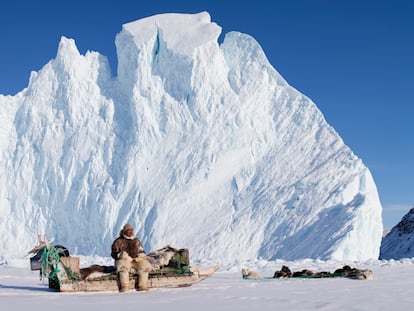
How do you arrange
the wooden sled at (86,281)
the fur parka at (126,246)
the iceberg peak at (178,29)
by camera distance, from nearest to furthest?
the fur parka at (126,246) → the wooden sled at (86,281) → the iceberg peak at (178,29)

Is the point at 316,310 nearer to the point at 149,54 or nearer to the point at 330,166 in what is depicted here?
the point at 330,166

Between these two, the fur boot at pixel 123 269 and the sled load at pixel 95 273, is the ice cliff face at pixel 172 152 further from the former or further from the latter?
the fur boot at pixel 123 269

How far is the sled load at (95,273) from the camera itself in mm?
9797

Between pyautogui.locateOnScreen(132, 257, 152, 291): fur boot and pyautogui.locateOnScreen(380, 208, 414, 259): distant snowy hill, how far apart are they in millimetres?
49092

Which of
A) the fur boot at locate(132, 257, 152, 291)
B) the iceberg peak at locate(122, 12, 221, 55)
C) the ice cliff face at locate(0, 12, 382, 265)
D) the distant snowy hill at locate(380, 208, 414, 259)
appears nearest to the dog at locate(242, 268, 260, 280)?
the fur boot at locate(132, 257, 152, 291)

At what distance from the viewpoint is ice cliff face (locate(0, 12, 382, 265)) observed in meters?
31.0

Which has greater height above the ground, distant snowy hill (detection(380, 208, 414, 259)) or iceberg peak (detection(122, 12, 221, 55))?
iceberg peak (detection(122, 12, 221, 55))

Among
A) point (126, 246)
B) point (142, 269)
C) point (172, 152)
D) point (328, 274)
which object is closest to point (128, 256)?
point (126, 246)

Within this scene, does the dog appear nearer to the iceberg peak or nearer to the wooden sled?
the wooden sled

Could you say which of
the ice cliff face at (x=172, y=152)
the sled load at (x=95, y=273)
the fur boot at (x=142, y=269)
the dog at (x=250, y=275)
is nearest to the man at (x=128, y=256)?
the fur boot at (x=142, y=269)

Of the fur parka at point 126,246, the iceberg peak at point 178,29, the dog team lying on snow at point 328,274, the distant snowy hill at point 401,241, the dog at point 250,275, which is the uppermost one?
the iceberg peak at point 178,29

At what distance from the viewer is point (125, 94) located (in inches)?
1407

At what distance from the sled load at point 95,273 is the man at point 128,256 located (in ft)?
0.39

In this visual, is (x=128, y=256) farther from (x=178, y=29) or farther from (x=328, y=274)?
(x=178, y=29)
